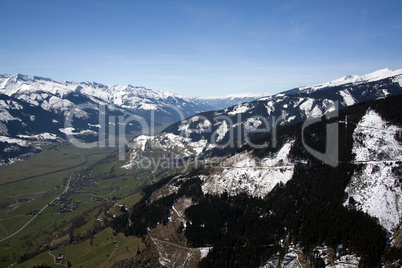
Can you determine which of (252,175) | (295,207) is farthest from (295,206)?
(252,175)

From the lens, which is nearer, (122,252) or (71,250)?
(122,252)

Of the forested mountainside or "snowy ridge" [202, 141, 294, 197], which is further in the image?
"snowy ridge" [202, 141, 294, 197]

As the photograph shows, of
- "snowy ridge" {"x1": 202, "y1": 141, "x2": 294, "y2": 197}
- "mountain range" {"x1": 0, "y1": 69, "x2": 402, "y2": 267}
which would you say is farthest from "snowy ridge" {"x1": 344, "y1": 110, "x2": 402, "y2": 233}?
"snowy ridge" {"x1": 202, "y1": 141, "x2": 294, "y2": 197}

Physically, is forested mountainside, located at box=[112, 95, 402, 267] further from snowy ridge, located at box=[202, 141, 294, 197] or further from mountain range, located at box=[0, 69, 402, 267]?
snowy ridge, located at box=[202, 141, 294, 197]

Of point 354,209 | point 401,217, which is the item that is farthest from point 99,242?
point 401,217


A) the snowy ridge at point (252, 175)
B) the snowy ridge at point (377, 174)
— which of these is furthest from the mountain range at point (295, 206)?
the snowy ridge at point (252, 175)

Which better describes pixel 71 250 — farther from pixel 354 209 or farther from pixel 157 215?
pixel 354 209
